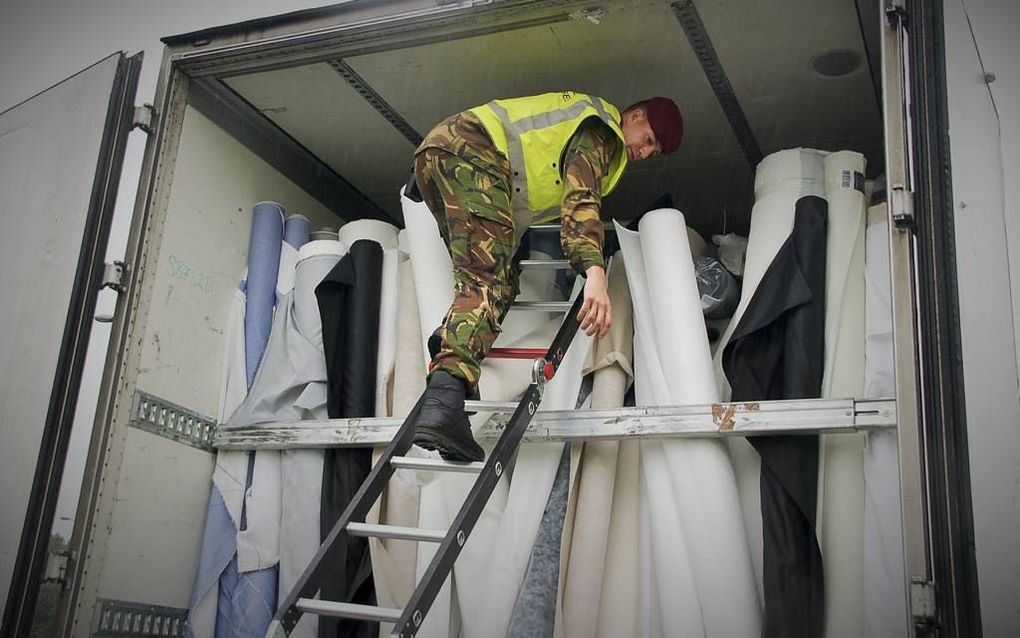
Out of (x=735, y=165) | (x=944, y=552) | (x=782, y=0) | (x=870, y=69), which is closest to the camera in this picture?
(x=944, y=552)

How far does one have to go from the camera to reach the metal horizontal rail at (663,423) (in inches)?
129

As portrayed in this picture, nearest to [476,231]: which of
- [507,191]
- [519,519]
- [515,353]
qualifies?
[507,191]

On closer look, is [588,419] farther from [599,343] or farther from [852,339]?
[852,339]

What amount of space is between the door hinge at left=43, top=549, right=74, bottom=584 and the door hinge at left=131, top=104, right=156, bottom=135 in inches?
61.6

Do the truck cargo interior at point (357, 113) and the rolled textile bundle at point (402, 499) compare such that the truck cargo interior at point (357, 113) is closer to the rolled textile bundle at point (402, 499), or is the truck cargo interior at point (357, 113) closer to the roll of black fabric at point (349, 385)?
the roll of black fabric at point (349, 385)

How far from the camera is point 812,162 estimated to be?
397cm

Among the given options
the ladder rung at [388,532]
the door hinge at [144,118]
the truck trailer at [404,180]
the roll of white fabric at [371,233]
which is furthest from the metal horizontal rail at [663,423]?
the door hinge at [144,118]

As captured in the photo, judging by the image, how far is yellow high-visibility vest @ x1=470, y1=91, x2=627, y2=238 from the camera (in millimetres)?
Answer: 3752

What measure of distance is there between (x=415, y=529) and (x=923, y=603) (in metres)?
1.44

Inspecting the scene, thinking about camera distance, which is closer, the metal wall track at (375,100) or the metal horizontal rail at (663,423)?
the metal horizontal rail at (663,423)

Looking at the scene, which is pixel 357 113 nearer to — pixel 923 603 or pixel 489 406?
pixel 489 406

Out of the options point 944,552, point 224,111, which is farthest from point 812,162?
point 224,111

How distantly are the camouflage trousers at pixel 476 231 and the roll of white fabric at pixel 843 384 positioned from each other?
116cm

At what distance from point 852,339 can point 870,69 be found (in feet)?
4.38
